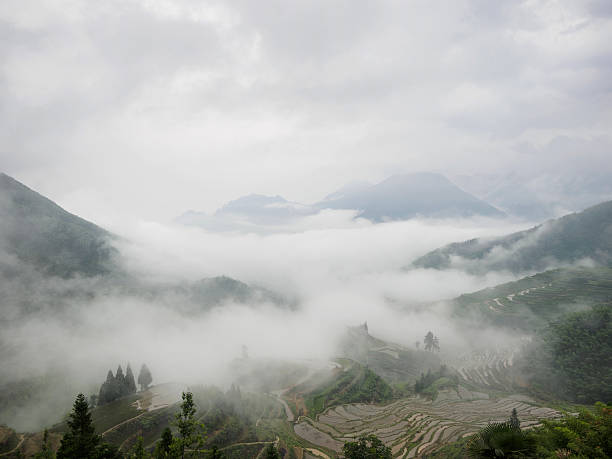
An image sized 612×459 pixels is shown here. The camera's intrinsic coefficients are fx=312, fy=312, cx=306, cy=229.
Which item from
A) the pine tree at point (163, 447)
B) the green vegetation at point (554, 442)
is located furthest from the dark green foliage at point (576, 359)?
the pine tree at point (163, 447)

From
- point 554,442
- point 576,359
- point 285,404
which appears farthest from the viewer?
point 576,359

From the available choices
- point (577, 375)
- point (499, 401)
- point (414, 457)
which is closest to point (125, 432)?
point (414, 457)

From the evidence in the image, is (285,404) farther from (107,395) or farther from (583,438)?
(583,438)

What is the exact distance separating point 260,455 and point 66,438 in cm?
6723

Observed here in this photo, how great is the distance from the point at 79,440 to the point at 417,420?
123171mm

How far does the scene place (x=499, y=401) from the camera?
5753 inches

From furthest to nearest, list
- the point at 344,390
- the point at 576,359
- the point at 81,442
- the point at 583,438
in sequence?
the point at 344,390 → the point at 576,359 → the point at 81,442 → the point at 583,438

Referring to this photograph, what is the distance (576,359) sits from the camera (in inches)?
6112

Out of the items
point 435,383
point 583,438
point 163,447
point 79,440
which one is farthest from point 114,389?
point 583,438

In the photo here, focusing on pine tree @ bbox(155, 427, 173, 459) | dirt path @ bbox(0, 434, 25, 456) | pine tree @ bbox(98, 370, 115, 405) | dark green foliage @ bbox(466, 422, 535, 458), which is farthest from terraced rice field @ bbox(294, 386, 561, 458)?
dark green foliage @ bbox(466, 422, 535, 458)

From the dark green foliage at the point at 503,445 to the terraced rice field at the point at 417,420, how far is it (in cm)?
8759

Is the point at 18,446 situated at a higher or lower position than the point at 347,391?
higher

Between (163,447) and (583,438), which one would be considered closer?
(583,438)

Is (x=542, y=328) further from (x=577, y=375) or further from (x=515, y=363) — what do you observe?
(x=577, y=375)
